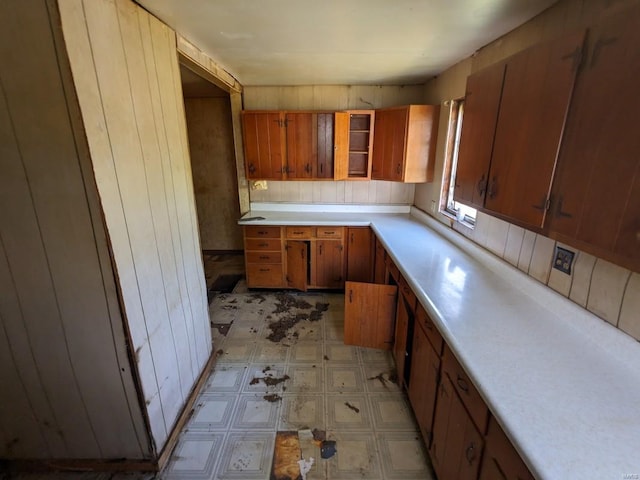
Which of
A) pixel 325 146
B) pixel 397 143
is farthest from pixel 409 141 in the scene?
pixel 325 146

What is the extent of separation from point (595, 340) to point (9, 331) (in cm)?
246

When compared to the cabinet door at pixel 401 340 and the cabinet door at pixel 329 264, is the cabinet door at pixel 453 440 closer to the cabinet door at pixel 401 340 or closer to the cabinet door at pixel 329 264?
the cabinet door at pixel 401 340

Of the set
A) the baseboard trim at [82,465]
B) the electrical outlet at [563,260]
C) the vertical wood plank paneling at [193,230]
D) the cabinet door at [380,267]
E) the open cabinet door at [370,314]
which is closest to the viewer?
Answer: the electrical outlet at [563,260]

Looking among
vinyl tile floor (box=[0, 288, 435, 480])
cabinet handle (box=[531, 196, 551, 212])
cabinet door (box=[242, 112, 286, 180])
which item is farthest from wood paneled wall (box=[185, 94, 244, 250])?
cabinet handle (box=[531, 196, 551, 212])

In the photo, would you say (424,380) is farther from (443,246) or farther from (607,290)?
(443,246)

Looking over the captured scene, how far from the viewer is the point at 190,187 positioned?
1925mm

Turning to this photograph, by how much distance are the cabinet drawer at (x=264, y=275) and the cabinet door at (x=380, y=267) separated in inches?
43.3

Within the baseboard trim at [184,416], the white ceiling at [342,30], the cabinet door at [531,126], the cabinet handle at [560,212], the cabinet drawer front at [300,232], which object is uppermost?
the white ceiling at [342,30]

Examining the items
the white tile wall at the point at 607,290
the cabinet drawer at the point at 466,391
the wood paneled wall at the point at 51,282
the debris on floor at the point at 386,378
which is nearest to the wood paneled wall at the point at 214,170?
the debris on floor at the point at 386,378

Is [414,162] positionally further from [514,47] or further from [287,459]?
[287,459]

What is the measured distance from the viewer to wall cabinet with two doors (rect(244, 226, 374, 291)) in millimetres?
3193

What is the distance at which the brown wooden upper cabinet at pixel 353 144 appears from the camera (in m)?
3.10

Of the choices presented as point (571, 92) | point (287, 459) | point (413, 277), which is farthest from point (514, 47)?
point (287, 459)

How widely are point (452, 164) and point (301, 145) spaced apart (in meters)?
1.56
